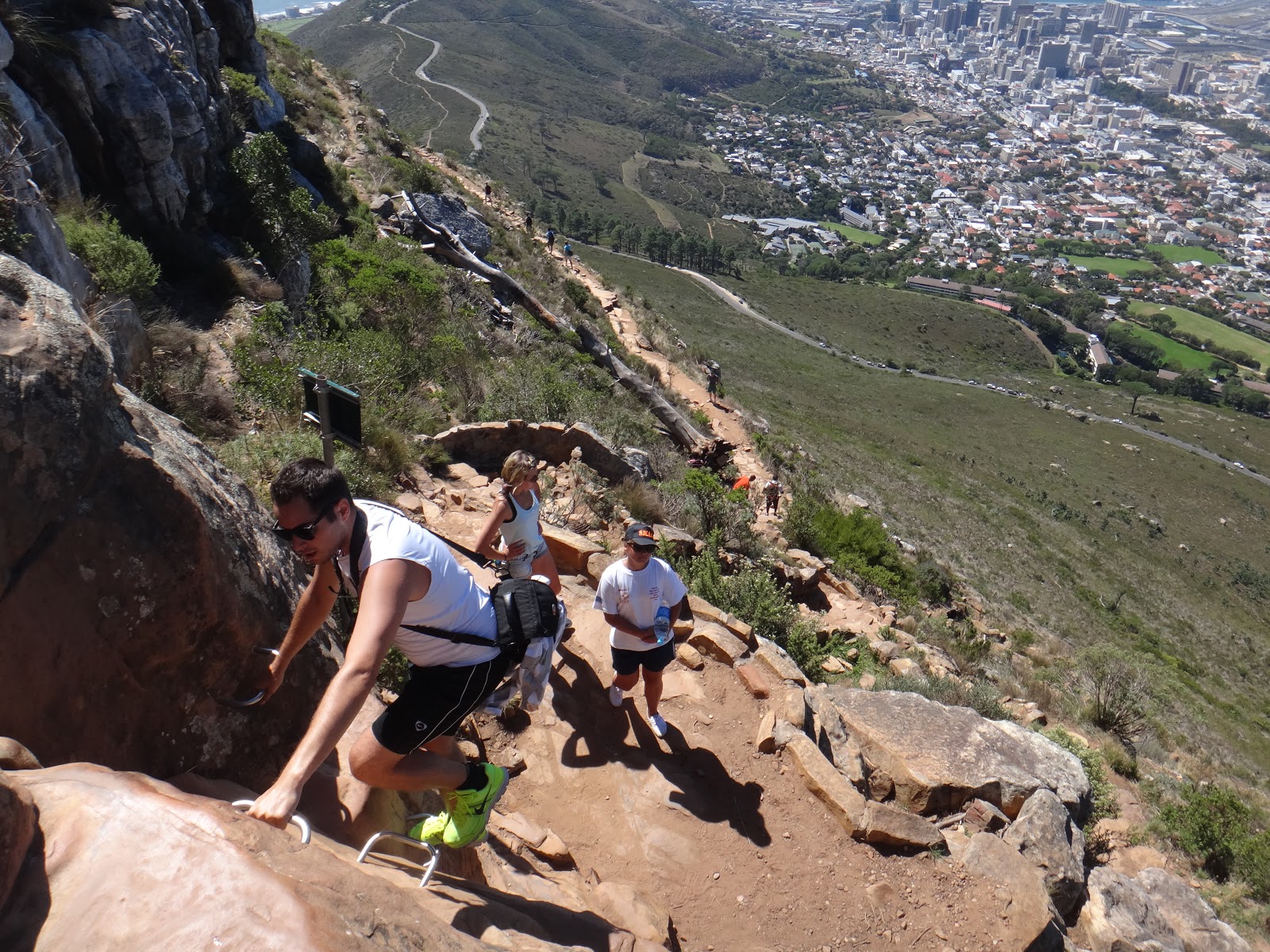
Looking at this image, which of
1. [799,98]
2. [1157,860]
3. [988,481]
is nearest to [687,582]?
[1157,860]

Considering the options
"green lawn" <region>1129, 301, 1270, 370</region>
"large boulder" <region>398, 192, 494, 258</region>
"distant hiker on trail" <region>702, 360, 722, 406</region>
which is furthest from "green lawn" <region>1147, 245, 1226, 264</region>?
"large boulder" <region>398, 192, 494, 258</region>

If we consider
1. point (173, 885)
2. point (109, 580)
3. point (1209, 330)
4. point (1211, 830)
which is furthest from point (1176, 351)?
point (173, 885)

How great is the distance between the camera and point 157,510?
2.87 m

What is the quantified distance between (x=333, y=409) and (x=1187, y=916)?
21.5ft

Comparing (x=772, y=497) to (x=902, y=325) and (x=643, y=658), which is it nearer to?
(x=643, y=658)

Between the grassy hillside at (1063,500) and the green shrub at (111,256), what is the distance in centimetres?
1449

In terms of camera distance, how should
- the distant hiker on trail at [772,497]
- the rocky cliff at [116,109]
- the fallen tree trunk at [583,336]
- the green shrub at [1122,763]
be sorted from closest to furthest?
1. the rocky cliff at [116,109]
2. the green shrub at [1122,763]
3. the distant hiker on trail at [772,497]
4. the fallen tree trunk at [583,336]

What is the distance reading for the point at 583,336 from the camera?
18.9 m

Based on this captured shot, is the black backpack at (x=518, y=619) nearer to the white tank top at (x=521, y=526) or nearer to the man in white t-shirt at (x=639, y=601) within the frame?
the man in white t-shirt at (x=639, y=601)

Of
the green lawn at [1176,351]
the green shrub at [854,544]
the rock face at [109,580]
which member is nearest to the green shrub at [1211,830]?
the green shrub at [854,544]

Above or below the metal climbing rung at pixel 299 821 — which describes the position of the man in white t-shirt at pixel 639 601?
below

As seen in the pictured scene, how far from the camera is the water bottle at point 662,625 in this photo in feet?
16.3

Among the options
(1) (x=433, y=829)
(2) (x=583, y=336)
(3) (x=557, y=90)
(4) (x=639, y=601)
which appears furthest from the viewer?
(3) (x=557, y=90)

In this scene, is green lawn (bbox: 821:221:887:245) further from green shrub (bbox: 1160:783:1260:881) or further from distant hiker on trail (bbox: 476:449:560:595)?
distant hiker on trail (bbox: 476:449:560:595)
